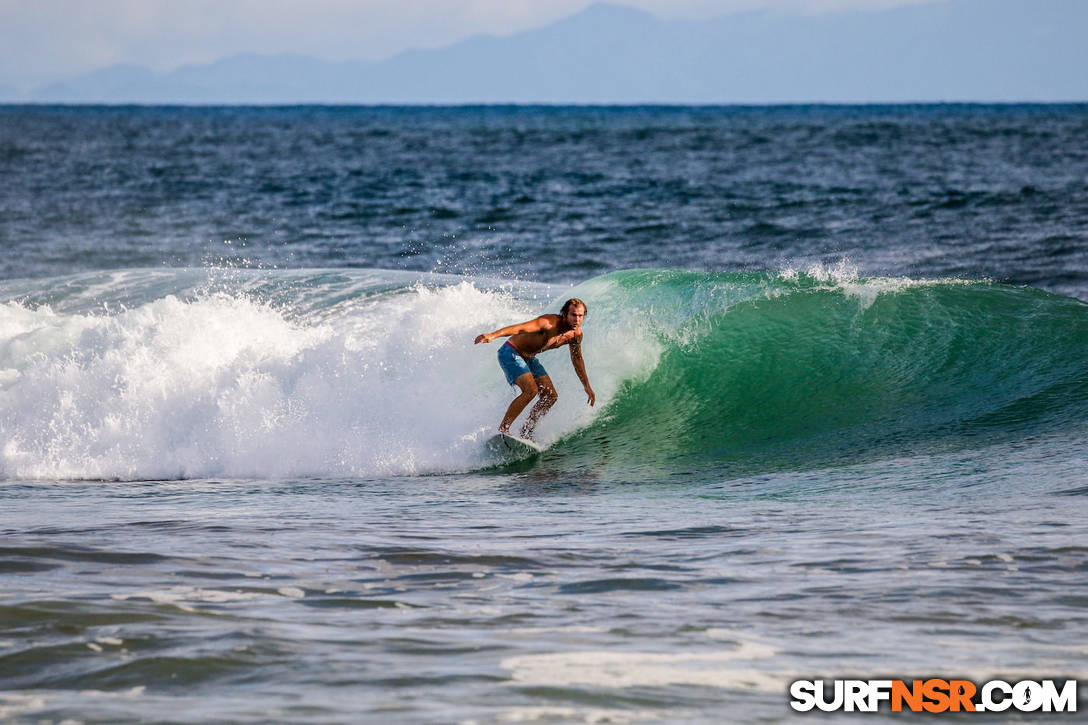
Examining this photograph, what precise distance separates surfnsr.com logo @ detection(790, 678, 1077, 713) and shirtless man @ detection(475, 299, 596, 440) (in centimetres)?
521

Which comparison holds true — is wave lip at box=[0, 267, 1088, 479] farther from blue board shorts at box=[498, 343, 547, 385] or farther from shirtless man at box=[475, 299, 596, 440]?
blue board shorts at box=[498, 343, 547, 385]

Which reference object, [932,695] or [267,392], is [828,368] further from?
[932,695]

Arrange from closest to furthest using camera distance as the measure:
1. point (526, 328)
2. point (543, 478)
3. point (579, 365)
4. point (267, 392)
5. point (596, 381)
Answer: point (543, 478)
point (526, 328)
point (579, 365)
point (267, 392)
point (596, 381)

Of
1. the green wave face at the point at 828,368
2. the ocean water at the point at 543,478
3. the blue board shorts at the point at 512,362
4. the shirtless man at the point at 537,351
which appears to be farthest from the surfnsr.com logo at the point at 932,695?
the blue board shorts at the point at 512,362

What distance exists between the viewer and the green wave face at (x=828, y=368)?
921 cm

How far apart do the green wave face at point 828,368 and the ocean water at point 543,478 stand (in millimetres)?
Result: 38

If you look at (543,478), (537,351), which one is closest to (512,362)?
(537,351)

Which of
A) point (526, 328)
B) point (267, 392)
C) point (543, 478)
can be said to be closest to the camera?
point (543, 478)

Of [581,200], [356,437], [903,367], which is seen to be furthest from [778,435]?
[581,200]

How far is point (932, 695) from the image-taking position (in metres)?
3.66

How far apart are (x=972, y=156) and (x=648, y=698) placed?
41.9 metres

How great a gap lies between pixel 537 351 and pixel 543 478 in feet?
3.43

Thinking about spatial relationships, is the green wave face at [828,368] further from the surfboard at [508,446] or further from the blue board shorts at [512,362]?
the blue board shorts at [512,362]

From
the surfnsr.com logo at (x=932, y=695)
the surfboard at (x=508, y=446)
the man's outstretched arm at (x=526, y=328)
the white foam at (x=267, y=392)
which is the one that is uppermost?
the man's outstretched arm at (x=526, y=328)
